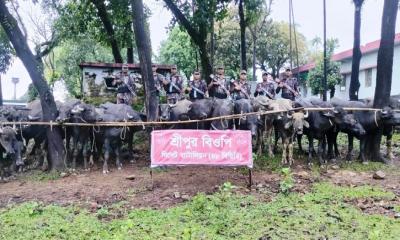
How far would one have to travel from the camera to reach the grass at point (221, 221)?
302 inches

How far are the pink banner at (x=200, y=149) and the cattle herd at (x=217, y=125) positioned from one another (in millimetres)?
2244

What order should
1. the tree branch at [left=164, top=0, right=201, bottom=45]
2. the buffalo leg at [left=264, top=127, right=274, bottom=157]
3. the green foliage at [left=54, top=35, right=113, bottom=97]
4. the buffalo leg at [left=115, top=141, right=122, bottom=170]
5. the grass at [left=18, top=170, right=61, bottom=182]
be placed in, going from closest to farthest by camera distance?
the grass at [left=18, top=170, right=61, bottom=182], the buffalo leg at [left=115, top=141, right=122, bottom=170], the buffalo leg at [left=264, top=127, right=274, bottom=157], the tree branch at [left=164, top=0, right=201, bottom=45], the green foliage at [left=54, top=35, right=113, bottom=97]

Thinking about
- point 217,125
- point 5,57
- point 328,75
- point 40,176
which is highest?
point 5,57

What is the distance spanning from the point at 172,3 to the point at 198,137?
10.2m

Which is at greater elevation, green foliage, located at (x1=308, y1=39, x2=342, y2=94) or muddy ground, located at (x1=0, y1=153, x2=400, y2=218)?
green foliage, located at (x1=308, y1=39, x2=342, y2=94)

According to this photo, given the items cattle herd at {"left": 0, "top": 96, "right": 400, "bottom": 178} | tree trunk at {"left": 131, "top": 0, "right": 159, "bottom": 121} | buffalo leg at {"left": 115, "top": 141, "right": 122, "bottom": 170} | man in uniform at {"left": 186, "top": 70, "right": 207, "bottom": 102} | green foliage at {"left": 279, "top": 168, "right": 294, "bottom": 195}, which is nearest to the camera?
green foliage at {"left": 279, "top": 168, "right": 294, "bottom": 195}

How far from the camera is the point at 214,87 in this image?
1579 cm

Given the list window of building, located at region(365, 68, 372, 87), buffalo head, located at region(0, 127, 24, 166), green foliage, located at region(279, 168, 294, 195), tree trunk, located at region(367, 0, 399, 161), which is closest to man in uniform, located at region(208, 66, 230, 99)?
tree trunk, located at region(367, 0, 399, 161)

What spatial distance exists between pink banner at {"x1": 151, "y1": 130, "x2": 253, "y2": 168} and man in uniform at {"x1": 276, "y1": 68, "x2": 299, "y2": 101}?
626 cm

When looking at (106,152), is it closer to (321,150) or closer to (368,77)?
(321,150)

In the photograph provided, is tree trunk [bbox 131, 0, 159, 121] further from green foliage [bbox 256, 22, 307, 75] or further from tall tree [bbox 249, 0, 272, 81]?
green foliage [bbox 256, 22, 307, 75]

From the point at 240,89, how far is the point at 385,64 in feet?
15.0

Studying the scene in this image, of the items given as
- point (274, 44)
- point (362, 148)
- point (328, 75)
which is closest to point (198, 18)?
point (362, 148)

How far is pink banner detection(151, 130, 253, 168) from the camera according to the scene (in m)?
10.2
